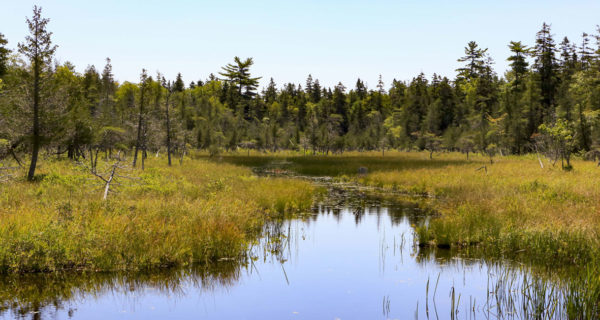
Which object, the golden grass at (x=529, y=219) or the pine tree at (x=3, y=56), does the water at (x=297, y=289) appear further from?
the pine tree at (x=3, y=56)

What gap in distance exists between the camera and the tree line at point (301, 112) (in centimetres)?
2352

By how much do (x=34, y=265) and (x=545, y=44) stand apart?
85.1m

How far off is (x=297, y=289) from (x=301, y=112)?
372 feet

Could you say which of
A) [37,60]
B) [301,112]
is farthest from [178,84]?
[37,60]

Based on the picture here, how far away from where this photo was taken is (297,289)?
9.77m

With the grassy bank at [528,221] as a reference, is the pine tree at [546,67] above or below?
above

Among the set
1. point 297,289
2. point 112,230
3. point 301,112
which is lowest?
point 297,289

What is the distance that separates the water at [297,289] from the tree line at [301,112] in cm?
1607

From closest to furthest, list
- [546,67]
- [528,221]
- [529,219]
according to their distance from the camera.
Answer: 1. [528,221]
2. [529,219]
3. [546,67]

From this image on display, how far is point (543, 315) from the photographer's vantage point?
7539 mm

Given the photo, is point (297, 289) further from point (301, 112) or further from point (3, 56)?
point (301, 112)

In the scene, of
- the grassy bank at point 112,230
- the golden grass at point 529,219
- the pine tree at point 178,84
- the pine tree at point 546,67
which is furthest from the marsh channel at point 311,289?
the pine tree at point 178,84

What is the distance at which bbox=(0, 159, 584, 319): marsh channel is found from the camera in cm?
816

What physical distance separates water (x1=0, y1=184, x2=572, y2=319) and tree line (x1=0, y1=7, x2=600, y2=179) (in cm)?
1607
